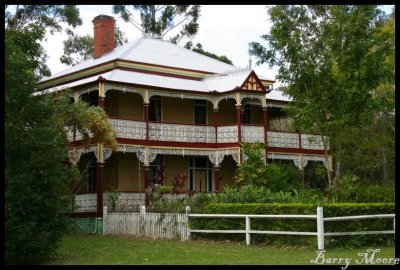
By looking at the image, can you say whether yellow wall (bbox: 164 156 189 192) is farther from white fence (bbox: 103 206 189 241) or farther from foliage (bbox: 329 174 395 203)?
foliage (bbox: 329 174 395 203)

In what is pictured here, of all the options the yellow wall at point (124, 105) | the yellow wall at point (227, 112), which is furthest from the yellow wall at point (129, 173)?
the yellow wall at point (227, 112)

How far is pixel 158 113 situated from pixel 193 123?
1856mm

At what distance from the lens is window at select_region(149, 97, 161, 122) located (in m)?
28.9

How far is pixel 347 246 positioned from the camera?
53.1ft

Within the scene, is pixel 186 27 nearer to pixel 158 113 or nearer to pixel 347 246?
pixel 158 113

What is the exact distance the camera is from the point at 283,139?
100ft

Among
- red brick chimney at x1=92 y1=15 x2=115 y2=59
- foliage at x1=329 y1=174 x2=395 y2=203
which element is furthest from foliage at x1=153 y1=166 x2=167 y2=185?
red brick chimney at x1=92 y1=15 x2=115 y2=59

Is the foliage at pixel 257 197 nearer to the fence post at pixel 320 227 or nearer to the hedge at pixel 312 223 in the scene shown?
the hedge at pixel 312 223

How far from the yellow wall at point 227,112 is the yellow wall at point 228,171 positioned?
6.40ft

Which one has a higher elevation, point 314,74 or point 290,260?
point 314,74

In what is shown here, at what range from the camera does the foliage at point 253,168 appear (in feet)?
83.4

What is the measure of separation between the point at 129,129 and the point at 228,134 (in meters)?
4.76
